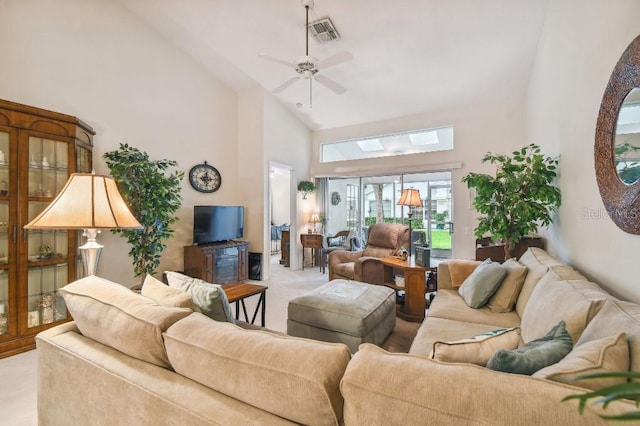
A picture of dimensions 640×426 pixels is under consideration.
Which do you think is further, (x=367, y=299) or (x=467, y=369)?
(x=367, y=299)

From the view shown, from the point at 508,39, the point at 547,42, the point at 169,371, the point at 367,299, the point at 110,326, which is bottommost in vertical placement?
the point at 367,299

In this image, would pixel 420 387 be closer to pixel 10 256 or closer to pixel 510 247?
pixel 510 247

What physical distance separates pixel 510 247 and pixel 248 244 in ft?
12.7

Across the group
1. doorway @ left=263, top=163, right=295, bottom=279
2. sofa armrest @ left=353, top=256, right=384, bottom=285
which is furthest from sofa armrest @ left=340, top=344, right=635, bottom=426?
doorway @ left=263, top=163, right=295, bottom=279

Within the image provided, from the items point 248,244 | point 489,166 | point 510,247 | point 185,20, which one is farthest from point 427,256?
point 185,20

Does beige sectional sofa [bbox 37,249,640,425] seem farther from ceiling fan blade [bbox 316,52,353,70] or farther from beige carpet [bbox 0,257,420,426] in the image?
ceiling fan blade [bbox 316,52,353,70]

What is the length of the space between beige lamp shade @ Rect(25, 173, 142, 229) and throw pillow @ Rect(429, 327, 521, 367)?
161cm

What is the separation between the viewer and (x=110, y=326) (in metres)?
1.10

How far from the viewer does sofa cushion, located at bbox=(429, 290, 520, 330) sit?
1973mm

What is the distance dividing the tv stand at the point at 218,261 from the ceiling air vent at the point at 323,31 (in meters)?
3.28

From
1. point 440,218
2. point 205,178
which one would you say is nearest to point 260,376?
point 205,178

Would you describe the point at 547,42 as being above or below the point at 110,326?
above

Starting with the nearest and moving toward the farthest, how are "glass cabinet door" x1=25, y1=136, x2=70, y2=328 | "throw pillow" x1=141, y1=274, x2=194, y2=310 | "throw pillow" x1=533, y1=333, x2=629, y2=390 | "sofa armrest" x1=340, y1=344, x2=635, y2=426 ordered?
"sofa armrest" x1=340, y1=344, x2=635, y2=426
"throw pillow" x1=533, y1=333, x2=629, y2=390
"throw pillow" x1=141, y1=274, x2=194, y2=310
"glass cabinet door" x1=25, y1=136, x2=70, y2=328

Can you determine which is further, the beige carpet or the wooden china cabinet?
the wooden china cabinet
